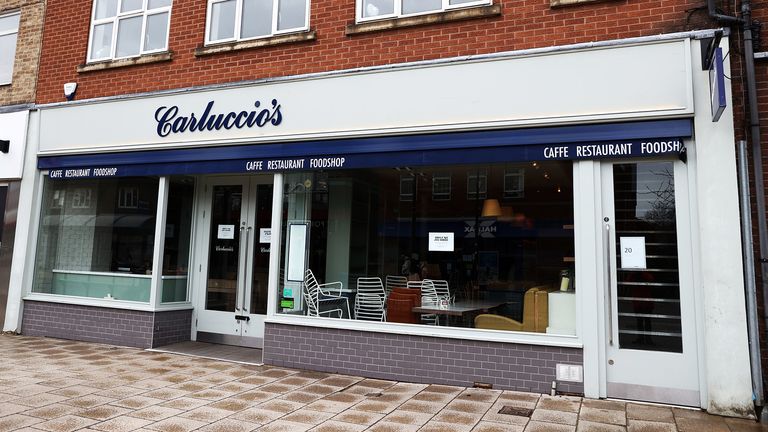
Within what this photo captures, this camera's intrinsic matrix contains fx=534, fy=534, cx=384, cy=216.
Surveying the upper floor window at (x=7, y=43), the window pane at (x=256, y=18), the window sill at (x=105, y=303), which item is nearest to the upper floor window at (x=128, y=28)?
the window pane at (x=256, y=18)

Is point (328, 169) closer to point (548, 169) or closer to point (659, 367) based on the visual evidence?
point (548, 169)

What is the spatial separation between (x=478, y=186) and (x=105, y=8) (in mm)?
7462

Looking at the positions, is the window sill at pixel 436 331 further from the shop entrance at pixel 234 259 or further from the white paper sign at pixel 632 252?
the shop entrance at pixel 234 259

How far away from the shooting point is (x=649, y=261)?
581cm

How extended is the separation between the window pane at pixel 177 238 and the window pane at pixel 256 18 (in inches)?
106

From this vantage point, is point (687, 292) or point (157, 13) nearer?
point (687, 292)

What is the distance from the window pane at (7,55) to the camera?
10.2m

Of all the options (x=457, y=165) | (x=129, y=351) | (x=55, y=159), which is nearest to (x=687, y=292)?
(x=457, y=165)

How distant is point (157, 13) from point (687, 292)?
348 inches

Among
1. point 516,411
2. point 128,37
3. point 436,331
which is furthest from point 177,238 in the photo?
point 516,411

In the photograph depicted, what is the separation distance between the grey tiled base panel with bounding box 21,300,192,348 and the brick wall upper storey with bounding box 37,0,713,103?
3633 millimetres

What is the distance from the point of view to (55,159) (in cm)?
934

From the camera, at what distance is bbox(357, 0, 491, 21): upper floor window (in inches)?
276

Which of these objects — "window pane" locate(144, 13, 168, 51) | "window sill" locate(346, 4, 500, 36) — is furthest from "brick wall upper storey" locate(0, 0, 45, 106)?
"window sill" locate(346, 4, 500, 36)
